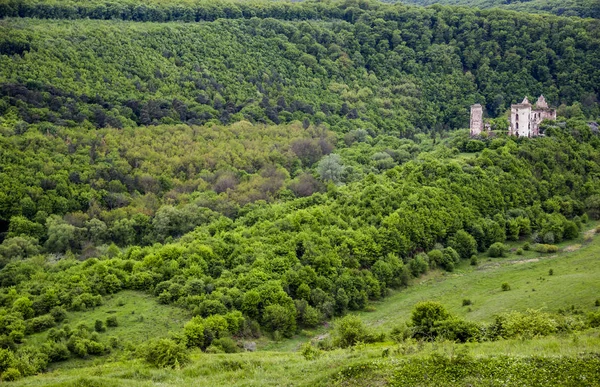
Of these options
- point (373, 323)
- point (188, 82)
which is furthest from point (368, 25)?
point (373, 323)

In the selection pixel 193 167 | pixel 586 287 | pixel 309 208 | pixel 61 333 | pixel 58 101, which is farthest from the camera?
pixel 58 101

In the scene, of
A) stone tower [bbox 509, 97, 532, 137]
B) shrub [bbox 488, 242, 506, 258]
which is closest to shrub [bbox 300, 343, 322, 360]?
shrub [bbox 488, 242, 506, 258]

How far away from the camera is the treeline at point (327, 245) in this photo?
196 ft

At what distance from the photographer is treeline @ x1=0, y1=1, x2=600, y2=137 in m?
118

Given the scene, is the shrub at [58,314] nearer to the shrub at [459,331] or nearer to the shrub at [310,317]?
the shrub at [310,317]

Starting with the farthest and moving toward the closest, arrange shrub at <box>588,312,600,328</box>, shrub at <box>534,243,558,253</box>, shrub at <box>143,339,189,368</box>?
shrub at <box>534,243,558,253</box>
shrub at <box>143,339,189,368</box>
shrub at <box>588,312,600,328</box>

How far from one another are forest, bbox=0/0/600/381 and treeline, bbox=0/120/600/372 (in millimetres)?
258

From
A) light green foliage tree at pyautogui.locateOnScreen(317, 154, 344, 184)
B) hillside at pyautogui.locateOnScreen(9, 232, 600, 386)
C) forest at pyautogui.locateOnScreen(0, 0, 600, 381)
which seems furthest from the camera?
light green foliage tree at pyautogui.locateOnScreen(317, 154, 344, 184)

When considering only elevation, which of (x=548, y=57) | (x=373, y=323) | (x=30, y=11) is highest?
(x=30, y=11)

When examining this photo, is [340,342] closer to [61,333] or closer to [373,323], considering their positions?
[373,323]

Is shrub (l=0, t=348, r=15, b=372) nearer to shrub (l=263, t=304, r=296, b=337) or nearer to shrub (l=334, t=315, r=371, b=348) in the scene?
shrub (l=263, t=304, r=296, b=337)

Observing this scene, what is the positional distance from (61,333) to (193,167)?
166 ft

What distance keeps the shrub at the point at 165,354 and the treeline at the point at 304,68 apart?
235ft

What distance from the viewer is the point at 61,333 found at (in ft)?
172
